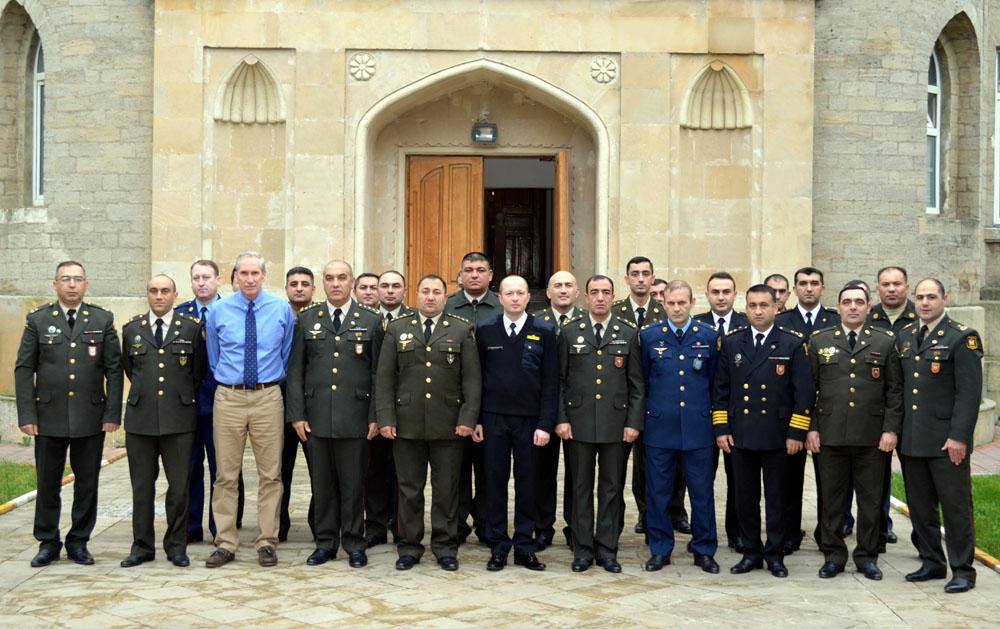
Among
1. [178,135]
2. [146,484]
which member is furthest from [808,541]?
[178,135]

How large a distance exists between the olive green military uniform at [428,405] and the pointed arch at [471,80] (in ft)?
17.8

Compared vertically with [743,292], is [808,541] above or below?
below

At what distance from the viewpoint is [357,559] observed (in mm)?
7336

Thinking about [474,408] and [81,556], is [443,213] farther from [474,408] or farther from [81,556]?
[81,556]

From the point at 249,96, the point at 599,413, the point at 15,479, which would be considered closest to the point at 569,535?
the point at 599,413

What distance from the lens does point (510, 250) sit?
18.8 metres

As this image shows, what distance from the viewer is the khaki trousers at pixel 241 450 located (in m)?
7.42

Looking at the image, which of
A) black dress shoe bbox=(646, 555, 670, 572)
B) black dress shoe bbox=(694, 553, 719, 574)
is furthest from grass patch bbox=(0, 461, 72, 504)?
black dress shoe bbox=(694, 553, 719, 574)

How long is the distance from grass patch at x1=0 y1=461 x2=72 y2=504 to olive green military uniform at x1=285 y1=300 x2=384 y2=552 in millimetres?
3458

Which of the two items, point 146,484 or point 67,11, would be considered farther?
point 67,11

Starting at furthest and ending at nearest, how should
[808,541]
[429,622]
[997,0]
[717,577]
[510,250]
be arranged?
[510,250] → [997,0] → [808,541] → [717,577] → [429,622]

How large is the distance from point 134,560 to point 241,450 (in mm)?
946

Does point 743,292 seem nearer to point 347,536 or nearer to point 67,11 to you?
point 347,536

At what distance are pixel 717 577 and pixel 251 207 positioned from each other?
7505mm
